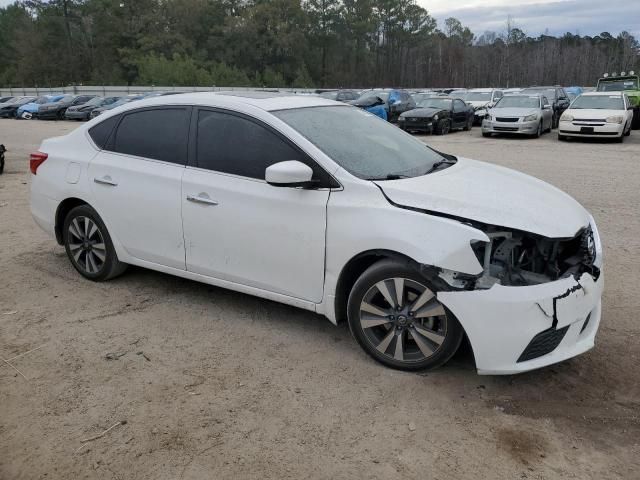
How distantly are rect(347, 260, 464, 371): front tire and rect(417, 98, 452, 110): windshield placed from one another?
20175 millimetres

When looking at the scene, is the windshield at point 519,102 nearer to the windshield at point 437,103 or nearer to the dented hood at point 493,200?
the windshield at point 437,103

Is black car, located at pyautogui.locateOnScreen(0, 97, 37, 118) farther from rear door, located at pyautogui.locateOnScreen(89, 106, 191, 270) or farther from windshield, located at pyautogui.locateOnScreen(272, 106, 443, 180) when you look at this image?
windshield, located at pyautogui.locateOnScreen(272, 106, 443, 180)

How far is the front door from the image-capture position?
12.4 ft

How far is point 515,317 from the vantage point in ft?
10.3

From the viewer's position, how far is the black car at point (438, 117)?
21547 mm

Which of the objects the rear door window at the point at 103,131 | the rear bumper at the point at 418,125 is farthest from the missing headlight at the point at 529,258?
the rear bumper at the point at 418,125

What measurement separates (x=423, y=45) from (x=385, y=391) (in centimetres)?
10147

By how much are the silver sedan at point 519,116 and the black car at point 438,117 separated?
184cm

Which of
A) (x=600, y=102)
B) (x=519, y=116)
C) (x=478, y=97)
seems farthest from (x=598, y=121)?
(x=478, y=97)

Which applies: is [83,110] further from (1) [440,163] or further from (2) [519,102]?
(1) [440,163]

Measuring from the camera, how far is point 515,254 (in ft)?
11.9

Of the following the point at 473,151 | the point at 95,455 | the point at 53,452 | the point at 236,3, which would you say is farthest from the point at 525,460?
the point at 236,3

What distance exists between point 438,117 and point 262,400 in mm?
19760

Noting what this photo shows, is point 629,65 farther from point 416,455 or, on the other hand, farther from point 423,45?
point 416,455
